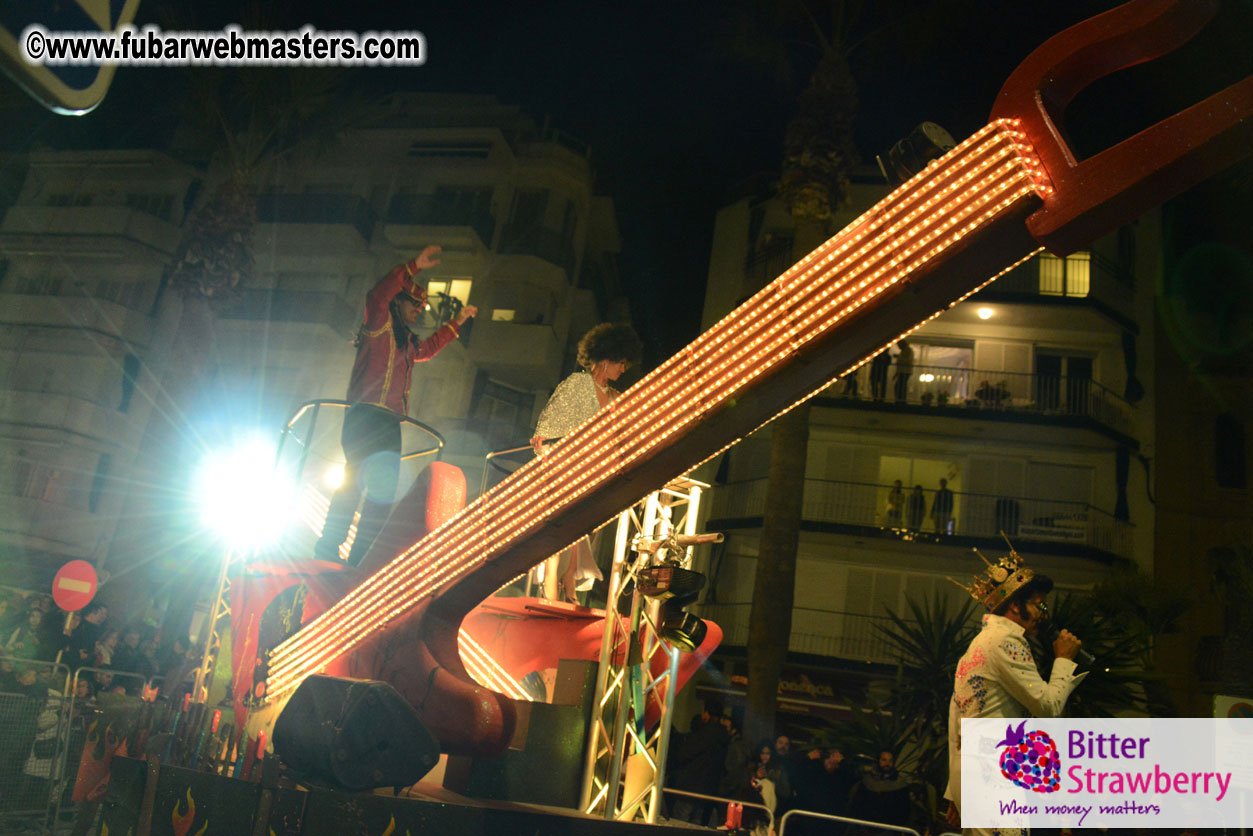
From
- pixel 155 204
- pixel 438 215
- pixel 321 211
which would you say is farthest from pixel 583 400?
pixel 155 204

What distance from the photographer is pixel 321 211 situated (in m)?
31.6

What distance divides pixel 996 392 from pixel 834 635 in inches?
346

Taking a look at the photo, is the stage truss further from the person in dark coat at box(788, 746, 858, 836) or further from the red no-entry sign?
the red no-entry sign

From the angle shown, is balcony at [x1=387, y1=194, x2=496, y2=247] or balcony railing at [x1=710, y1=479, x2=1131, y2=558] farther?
balcony at [x1=387, y1=194, x2=496, y2=247]

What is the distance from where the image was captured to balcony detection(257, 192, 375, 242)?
31.5 m

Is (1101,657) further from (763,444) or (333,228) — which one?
(333,228)

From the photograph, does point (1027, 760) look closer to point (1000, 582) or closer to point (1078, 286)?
point (1000, 582)

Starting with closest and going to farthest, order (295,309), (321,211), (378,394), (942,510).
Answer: (378,394), (942,510), (295,309), (321,211)

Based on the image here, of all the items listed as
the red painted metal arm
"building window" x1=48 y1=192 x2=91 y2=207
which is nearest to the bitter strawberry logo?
the red painted metal arm

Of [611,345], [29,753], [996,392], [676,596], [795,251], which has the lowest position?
[29,753]

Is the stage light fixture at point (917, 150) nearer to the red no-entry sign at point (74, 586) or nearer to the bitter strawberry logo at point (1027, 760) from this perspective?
the bitter strawberry logo at point (1027, 760)

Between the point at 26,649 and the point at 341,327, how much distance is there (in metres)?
20.4

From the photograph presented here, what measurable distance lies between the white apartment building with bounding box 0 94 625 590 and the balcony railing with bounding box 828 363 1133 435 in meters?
11.0

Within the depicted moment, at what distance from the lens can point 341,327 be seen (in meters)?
30.4
